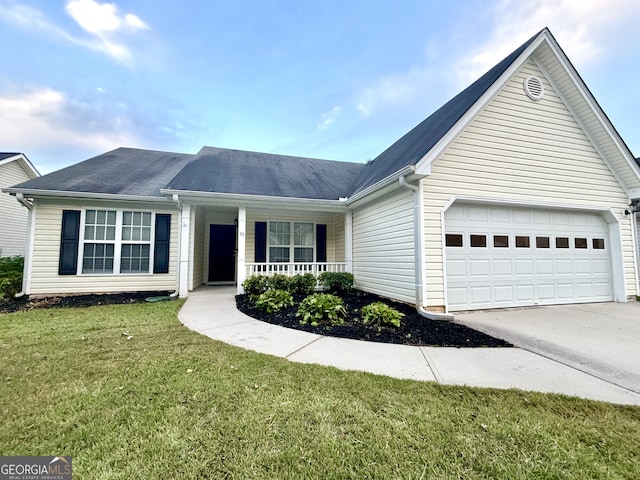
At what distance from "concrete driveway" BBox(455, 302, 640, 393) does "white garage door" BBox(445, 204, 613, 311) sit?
357 mm

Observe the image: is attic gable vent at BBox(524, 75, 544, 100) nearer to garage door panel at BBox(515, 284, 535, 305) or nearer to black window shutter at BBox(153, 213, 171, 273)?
garage door panel at BBox(515, 284, 535, 305)

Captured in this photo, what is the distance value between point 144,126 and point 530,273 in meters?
21.1

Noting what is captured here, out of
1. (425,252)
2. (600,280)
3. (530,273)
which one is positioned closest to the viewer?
(425,252)

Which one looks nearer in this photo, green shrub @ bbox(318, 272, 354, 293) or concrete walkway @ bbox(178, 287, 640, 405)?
Result: concrete walkway @ bbox(178, 287, 640, 405)

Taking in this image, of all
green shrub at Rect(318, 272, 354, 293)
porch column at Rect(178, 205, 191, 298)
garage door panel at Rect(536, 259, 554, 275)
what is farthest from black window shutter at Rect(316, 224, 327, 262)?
garage door panel at Rect(536, 259, 554, 275)

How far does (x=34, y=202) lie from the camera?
25.0 feet

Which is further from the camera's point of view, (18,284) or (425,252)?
(18,284)

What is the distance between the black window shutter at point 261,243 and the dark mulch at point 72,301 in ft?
10.7

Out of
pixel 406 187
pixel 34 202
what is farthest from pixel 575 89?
pixel 34 202

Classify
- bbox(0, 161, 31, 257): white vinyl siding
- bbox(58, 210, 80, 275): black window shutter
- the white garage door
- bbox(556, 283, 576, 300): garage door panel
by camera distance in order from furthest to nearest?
bbox(0, 161, 31, 257): white vinyl siding, bbox(58, 210, 80, 275): black window shutter, bbox(556, 283, 576, 300): garage door panel, the white garage door

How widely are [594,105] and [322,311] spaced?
8416mm

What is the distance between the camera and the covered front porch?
8656 millimetres

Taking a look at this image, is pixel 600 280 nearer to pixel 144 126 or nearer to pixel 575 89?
pixel 575 89

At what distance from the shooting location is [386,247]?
6.98 meters
